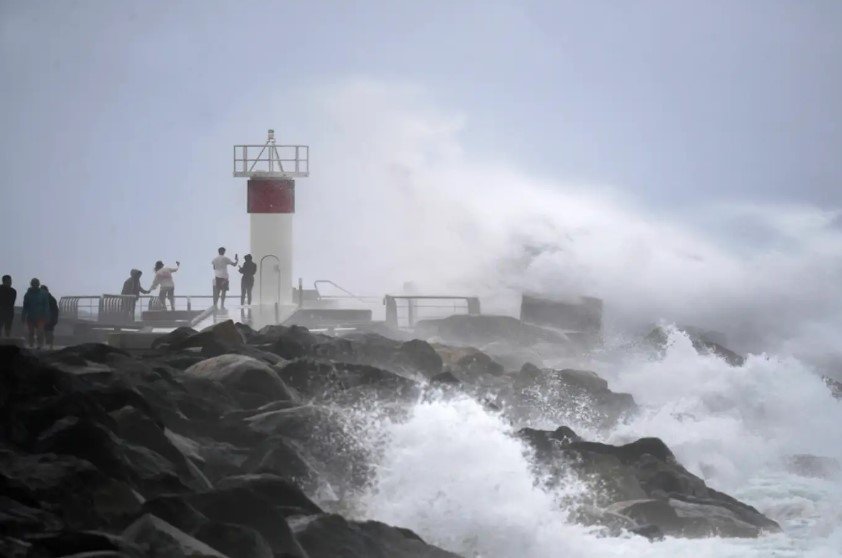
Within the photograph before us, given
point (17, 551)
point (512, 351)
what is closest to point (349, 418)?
point (17, 551)

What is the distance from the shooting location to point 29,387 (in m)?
8.05

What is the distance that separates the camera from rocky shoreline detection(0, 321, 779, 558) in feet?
21.6

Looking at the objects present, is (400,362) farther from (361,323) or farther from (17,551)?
(17,551)

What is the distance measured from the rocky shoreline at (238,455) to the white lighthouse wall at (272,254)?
26.2 ft

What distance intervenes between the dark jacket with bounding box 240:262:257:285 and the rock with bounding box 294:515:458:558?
12676 millimetres

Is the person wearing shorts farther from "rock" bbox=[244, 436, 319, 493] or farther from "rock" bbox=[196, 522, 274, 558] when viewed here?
"rock" bbox=[196, 522, 274, 558]

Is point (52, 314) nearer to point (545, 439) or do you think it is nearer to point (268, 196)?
point (545, 439)

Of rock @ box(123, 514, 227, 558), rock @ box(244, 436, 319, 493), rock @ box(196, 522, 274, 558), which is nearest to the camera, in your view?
rock @ box(123, 514, 227, 558)

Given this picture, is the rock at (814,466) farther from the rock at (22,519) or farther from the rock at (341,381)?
the rock at (22,519)

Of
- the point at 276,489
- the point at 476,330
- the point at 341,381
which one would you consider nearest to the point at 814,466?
the point at 476,330

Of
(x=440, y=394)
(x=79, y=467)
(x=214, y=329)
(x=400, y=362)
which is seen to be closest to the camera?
(x=79, y=467)

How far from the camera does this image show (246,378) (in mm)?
10312

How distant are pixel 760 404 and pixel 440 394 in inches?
358

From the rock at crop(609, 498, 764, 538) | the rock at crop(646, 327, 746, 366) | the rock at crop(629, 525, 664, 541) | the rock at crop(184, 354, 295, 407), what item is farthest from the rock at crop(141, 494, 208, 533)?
the rock at crop(646, 327, 746, 366)
